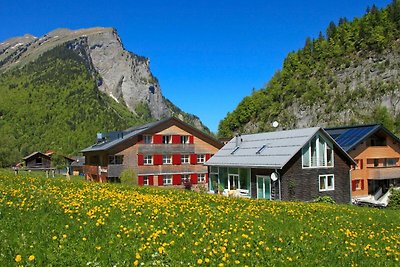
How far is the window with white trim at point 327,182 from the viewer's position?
3697cm

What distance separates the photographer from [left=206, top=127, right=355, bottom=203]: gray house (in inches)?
1379

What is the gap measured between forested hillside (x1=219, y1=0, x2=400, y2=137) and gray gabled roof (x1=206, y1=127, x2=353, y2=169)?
141 feet

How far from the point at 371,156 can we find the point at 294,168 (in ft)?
52.6

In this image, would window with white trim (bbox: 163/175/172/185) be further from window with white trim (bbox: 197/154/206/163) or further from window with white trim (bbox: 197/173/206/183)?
window with white trim (bbox: 197/154/206/163)

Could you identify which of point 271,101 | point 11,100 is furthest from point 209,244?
point 11,100

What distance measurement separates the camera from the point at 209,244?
9211 mm

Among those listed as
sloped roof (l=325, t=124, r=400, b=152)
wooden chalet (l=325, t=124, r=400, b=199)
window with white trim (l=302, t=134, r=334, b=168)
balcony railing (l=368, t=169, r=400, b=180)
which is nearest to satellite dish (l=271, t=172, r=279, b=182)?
window with white trim (l=302, t=134, r=334, b=168)

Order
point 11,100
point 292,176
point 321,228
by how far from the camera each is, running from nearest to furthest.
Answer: point 321,228, point 292,176, point 11,100

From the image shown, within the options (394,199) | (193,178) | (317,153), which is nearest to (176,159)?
(193,178)

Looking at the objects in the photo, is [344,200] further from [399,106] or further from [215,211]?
[399,106]

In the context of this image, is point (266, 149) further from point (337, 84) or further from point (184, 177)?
point (337, 84)

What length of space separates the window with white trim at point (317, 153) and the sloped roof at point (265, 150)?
1146mm

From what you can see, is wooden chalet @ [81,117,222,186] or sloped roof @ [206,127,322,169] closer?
sloped roof @ [206,127,322,169]

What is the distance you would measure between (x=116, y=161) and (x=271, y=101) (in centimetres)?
7065
